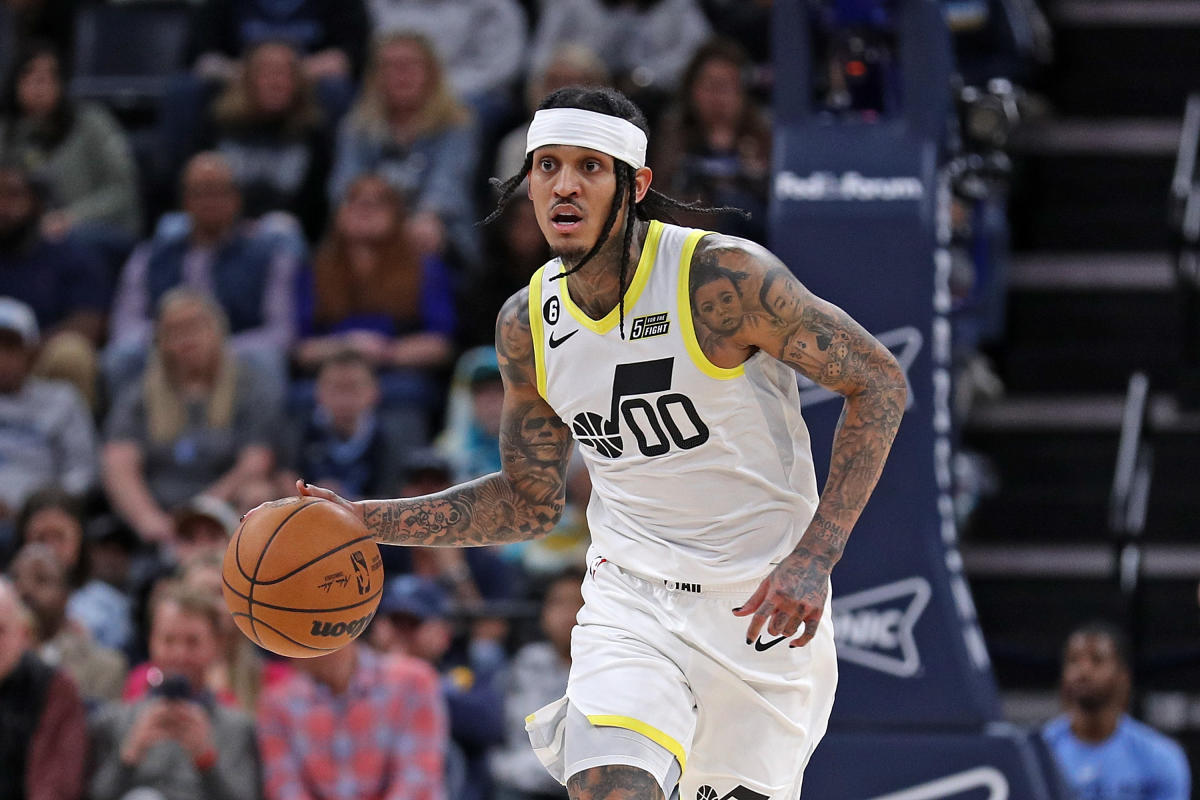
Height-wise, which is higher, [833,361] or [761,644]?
[833,361]

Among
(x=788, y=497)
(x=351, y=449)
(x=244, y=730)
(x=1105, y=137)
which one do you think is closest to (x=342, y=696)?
(x=244, y=730)

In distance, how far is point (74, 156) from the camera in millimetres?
10625

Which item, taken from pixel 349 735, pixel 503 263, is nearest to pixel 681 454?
pixel 349 735

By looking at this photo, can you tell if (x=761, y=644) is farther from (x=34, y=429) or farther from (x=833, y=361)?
(x=34, y=429)

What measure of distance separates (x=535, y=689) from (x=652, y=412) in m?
3.36

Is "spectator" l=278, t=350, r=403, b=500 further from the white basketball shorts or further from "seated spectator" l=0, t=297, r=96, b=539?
the white basketball shorts

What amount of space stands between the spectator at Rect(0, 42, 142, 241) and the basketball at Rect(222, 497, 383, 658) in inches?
242

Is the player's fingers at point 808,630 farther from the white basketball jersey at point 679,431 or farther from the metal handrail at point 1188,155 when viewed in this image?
the metal handrail at point 1188,155

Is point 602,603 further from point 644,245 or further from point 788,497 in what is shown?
point 644,245

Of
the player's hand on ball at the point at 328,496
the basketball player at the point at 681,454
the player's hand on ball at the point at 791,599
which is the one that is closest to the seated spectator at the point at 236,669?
the player's hand on ball at the point at 328,496

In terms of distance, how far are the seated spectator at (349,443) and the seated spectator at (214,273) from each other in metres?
0.66

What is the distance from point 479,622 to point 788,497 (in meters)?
3.72

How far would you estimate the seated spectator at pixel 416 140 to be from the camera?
9.91 meters

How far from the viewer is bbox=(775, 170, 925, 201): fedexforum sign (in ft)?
20.8
